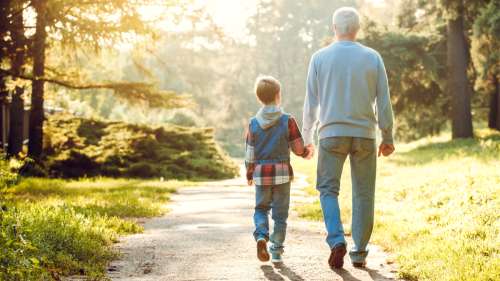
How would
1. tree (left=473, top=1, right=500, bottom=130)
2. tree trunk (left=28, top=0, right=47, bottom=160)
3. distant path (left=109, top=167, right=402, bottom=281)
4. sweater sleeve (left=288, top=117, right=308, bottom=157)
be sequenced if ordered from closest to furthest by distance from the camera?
1. distant path (left=109, top=167, right=402, bottom=281)
2. sweater sleeve (left=288, top=117, right=308, bottom=157)
3. tree trunk (left=28, top=0, right=47, bottom=160)
4. tree (left=473, top=1, right=500, bottom=130)

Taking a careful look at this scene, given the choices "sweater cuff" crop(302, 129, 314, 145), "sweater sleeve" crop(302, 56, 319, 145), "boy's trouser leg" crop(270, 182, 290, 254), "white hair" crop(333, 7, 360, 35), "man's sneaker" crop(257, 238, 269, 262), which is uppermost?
"white hair" crop(333, 7, 360, 35)

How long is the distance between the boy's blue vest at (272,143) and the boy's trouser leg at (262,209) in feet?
0.87

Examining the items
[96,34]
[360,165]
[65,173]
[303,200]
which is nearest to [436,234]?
[360,165]

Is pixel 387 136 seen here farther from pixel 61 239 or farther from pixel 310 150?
pixel 61 239

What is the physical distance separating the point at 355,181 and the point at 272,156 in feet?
2.50

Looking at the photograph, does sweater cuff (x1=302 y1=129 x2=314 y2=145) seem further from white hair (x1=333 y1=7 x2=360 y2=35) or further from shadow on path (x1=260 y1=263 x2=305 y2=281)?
shadow on path (x1=260 y1=263 x2=305 y2=281)

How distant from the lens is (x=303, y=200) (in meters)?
12.0

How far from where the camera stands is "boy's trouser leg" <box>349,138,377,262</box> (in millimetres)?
5578

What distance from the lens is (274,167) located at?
19.3ft

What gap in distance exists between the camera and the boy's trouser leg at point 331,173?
219 inches

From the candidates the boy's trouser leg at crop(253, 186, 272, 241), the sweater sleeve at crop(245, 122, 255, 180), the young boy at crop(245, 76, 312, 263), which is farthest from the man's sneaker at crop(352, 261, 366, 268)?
the sweater sleeve at crop(245, 122, 255, 180)

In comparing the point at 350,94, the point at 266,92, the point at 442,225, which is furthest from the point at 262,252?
the point at 442,225

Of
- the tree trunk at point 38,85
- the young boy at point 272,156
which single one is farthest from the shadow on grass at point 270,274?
the tree trunk at point 38,85

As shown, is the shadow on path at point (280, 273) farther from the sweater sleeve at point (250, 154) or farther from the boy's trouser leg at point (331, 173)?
the sweater sleeve at point (250, 154)
